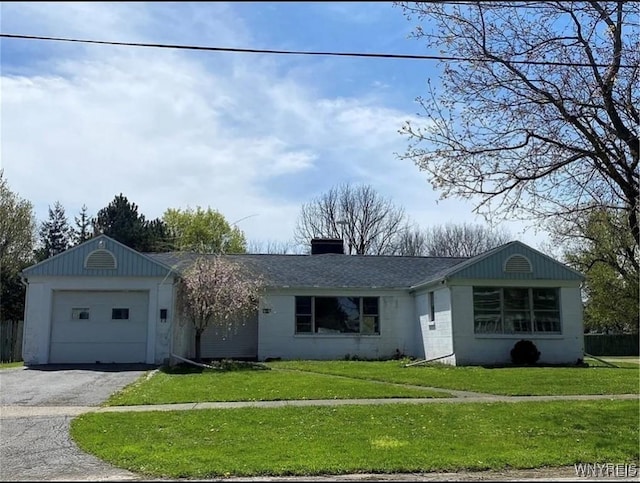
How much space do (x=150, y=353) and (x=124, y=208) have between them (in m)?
31.3

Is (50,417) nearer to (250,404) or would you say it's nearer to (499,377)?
(250,404)

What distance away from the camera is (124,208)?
50031mm

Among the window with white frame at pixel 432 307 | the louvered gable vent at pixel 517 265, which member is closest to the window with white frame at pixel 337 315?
the window with white frame at pixel 432 307

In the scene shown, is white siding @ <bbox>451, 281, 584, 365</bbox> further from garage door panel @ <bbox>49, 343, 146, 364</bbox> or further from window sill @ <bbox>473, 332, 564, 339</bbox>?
garage door panel @ <bbox>49, 343, 146, 364</bbox>

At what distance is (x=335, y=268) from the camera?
27.5 m

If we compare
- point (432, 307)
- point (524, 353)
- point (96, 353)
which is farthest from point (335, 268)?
point (96, 353)

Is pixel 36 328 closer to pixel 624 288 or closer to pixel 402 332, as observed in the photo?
pixel 402 332

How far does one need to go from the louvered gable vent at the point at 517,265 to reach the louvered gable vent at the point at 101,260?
13.8 metres

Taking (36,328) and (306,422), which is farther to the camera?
(36,328)

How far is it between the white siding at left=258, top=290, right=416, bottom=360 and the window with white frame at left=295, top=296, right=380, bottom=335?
0.22m

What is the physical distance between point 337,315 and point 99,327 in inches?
360

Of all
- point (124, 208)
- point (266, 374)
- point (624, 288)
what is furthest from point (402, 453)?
point (124, 208)

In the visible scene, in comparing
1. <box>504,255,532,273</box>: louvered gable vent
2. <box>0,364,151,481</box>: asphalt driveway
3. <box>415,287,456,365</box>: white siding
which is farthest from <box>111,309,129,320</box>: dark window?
<box>504,255,532,273</box>: louvered gable vent

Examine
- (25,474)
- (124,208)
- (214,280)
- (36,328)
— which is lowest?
(25,474)
